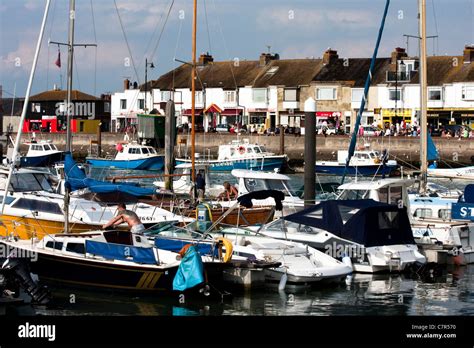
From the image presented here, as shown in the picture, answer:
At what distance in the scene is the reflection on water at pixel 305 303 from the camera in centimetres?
2206

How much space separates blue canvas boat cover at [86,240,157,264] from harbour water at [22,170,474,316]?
912mm

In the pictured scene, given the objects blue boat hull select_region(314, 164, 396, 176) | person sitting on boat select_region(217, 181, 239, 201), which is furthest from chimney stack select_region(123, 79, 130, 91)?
person sitting on boat select_region(217, 181, 239, 201)

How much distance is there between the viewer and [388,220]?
2689cm

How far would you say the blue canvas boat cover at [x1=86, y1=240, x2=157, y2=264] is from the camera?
23203 mm

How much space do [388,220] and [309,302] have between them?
463 cm

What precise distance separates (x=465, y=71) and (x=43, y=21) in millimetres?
64506

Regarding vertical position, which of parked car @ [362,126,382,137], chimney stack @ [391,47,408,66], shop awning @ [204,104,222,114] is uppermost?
chimney stack @ [391,47,408,66]

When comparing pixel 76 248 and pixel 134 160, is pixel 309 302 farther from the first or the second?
pixel 134 160

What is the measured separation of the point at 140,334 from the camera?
56.7 feet

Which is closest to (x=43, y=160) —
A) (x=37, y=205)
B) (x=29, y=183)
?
(x=29, y=183)

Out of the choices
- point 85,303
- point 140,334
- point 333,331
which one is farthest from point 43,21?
point 333,331

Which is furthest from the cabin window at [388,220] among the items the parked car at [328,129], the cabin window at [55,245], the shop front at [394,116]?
Result: the shop front at [394,116]

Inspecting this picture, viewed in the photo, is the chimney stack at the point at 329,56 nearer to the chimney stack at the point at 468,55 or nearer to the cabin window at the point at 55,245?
the chimney stack at the point at 468,55

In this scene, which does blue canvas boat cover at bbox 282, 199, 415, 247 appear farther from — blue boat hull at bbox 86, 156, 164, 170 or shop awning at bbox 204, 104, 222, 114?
shop awning at bbox 204, 104, 222, 114
